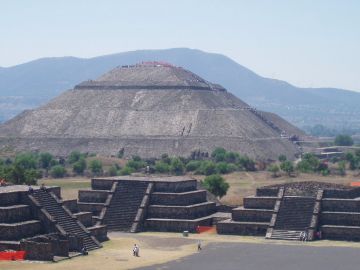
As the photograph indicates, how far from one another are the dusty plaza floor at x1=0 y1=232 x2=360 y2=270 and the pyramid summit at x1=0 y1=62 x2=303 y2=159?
95.9 m

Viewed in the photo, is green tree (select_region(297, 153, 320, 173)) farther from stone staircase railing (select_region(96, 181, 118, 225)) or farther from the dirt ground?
stone staircase railing (select_region(96, 181, 118, 225))

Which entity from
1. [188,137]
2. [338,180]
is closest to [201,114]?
[188,137]

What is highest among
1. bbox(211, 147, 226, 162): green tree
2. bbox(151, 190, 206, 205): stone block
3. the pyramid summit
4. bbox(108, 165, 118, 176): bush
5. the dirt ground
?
the pyramid summit

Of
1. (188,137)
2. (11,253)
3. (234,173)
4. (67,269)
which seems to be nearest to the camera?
(67,269)

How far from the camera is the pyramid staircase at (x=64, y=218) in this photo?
214 ft

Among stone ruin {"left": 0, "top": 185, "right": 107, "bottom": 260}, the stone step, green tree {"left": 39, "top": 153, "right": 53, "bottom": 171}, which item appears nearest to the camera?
stone ruin {"left": 0, "top": 185, "right": 107, "bottom": 260}

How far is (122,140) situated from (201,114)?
663 inches

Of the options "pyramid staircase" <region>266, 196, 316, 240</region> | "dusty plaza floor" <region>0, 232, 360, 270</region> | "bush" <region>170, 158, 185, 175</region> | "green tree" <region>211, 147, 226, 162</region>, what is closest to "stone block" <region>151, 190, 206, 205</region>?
"dusty plaza floor" <region>0, 232, 360, 270</region>

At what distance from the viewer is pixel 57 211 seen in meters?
66.5

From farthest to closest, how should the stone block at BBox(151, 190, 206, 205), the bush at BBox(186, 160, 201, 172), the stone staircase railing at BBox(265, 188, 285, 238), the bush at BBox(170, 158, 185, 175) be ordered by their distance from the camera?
the bush at BBox(186, 160, 201, 172), the bush at BBox(170, 158, 185, 175), the stone block at BBox(151, 190, 206, 205), the stone staircase railing at BBox(265, 188, 285, 238)

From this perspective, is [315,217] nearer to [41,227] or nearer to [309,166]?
[41,227]

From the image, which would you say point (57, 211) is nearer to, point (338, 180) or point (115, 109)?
point (338, 180)

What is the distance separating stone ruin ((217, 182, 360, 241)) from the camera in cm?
7144

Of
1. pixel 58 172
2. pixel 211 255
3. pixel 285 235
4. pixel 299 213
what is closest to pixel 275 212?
pixel 299 213
